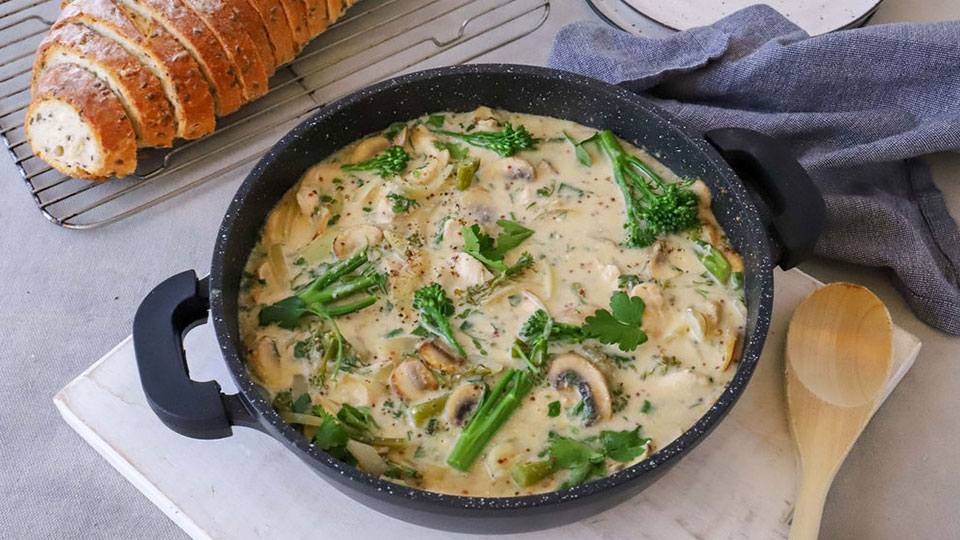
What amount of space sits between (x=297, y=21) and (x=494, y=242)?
1.06 m

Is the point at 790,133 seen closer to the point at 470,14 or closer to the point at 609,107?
the point at 609,107

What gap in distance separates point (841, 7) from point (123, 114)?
1.99m

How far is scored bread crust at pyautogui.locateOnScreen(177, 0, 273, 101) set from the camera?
2514mm

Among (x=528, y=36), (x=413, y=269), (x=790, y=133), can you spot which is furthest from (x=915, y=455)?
(x=528, y=36)

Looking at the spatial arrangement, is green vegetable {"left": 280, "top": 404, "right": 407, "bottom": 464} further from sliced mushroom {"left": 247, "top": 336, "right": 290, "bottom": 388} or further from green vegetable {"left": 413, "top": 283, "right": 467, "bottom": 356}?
green vegetable {"left": 413, "top": 283, "right": 467, "bottom": 356}

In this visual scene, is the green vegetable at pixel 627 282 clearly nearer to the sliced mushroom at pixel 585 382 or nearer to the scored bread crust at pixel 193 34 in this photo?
the sliced mushroom at pixel 585 382

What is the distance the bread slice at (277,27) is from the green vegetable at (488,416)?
1.32 meters

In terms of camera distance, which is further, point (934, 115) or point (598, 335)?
point (934, 115)

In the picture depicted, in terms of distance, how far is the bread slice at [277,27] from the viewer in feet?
8.53

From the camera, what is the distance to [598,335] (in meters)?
1.85

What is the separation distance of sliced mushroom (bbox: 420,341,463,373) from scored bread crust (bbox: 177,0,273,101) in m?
1.13

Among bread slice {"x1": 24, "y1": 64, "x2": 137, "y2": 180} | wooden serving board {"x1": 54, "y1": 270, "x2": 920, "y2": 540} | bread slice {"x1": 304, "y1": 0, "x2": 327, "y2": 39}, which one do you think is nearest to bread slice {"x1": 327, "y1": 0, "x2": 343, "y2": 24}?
bread slice {"x1": 304, "y1": 0, "x2": 327, "y2": 39}

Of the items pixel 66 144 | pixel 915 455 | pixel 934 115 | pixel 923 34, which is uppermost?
pixel 66 144

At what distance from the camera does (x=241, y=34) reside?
2.55 meters
